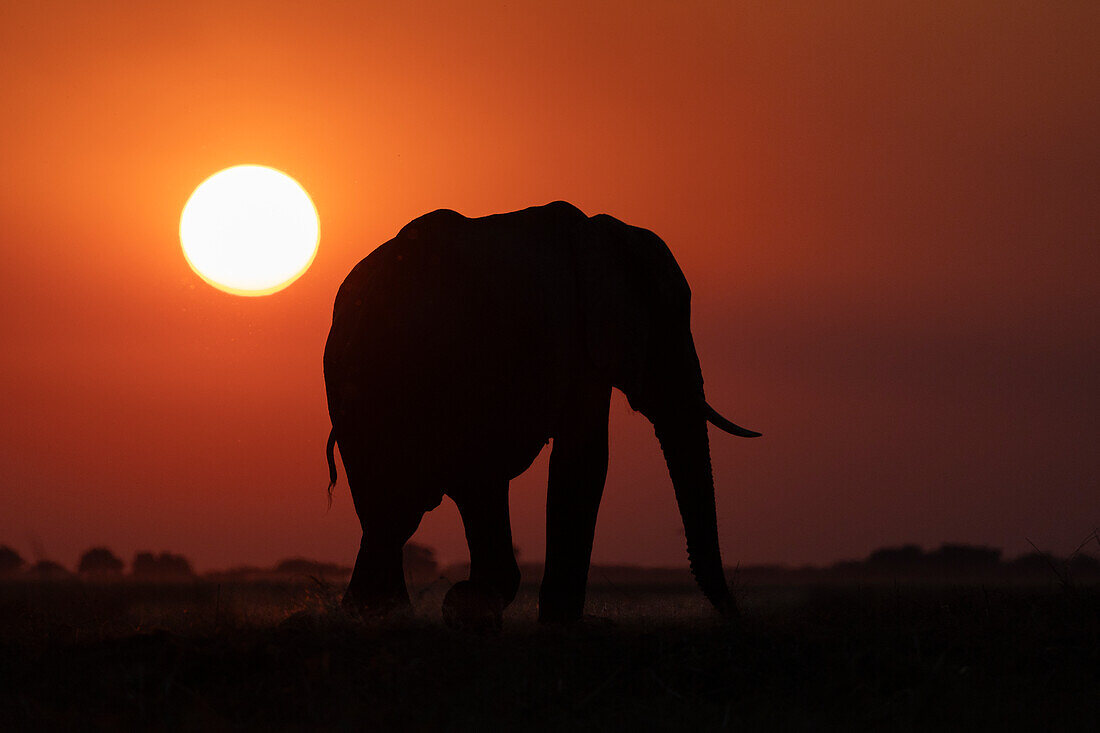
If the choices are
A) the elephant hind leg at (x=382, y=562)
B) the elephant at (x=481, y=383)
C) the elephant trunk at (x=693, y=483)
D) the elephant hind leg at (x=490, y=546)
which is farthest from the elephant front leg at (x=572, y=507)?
the elephant trunk at (x=693, y=483)

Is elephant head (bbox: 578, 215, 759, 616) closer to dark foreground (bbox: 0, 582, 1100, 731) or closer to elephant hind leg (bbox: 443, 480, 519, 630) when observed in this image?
elephant hind leg (bbox: 443, 480, 519, 630)

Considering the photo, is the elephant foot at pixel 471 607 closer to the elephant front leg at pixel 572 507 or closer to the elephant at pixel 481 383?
the elephant at pixel 481 383

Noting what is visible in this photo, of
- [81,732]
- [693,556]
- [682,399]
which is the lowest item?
[81,732]

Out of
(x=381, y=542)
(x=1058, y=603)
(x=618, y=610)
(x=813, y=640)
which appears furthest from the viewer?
(x=618, y=610)

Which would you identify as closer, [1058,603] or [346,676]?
[346,676]

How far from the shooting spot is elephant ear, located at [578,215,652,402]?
12742 mm

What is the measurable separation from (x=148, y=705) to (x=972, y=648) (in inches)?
234

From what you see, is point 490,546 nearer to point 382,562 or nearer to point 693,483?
point 382,562

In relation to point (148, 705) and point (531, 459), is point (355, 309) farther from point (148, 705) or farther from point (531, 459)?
point (148, 705)

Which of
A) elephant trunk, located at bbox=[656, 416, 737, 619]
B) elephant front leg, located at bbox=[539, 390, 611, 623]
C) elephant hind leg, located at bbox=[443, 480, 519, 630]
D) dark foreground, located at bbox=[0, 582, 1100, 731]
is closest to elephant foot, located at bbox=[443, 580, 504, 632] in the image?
elephant hind leg, located at bbox=[443, 480, 519, 630]

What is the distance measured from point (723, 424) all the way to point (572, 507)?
2.69m

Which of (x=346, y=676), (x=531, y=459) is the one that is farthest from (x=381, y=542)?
(x=346, y=676)

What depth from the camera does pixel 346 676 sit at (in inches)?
344

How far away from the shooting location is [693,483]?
14.9m
